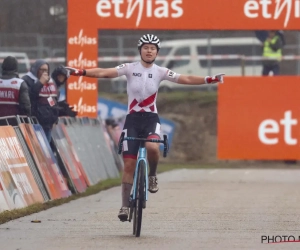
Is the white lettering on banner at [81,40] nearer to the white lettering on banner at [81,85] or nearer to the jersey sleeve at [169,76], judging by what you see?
the white lettering on banner at [81,85]

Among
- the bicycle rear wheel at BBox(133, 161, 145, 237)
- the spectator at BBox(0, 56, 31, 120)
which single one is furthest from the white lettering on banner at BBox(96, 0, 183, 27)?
the bicycle rear wheel at BBox(133, 161, 145, 237)

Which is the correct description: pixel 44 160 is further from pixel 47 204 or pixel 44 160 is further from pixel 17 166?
pixel 17 166

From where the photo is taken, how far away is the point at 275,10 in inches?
901

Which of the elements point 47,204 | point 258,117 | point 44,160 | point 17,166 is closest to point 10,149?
point 17,166

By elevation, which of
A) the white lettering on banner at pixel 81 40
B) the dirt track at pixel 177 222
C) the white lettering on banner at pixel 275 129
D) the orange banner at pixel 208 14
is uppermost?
the orange banner at pixel 208 14

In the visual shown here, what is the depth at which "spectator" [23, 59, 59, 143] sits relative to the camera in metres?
17.2

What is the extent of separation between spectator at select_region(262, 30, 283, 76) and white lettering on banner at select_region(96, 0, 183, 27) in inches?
263

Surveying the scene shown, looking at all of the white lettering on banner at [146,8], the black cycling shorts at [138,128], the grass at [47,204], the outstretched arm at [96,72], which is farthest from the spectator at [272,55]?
the black cycling shorts at [138,128]

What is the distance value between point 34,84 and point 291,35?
17298mm

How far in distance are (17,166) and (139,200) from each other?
11.9ft

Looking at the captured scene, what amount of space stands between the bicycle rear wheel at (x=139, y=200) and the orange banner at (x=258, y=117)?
14.3 m

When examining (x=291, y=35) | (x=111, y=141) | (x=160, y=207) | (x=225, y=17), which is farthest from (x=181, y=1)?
(x=291, y=35)

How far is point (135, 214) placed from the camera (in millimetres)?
11219

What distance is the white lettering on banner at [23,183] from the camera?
14.2 metres
